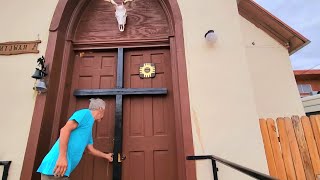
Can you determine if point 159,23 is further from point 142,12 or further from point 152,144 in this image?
point 152,144

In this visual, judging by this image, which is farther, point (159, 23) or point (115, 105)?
point (159, 23)

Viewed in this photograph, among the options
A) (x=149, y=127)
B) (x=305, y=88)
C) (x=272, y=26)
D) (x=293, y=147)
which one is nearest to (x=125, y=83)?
(x=149, y=127)

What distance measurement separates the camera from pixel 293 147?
2.70 m

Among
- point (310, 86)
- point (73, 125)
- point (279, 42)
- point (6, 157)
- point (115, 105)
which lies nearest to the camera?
point (73, 125)

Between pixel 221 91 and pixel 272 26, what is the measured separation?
338 cm

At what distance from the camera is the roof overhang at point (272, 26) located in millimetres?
4855

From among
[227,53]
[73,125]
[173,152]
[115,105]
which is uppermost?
[227,53]

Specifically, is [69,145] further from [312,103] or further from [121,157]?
[312,103]

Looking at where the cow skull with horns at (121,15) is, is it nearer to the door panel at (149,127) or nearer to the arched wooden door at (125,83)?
the arched wooden door at (125,83)

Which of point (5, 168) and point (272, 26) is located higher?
point (272, 26)

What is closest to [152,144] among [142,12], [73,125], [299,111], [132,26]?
[73,125]

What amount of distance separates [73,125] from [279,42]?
534cm

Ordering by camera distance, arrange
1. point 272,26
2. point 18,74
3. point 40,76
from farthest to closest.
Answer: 1. point 272,26
2. point 18,74
3. point 40,76

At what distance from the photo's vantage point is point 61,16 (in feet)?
10.9
